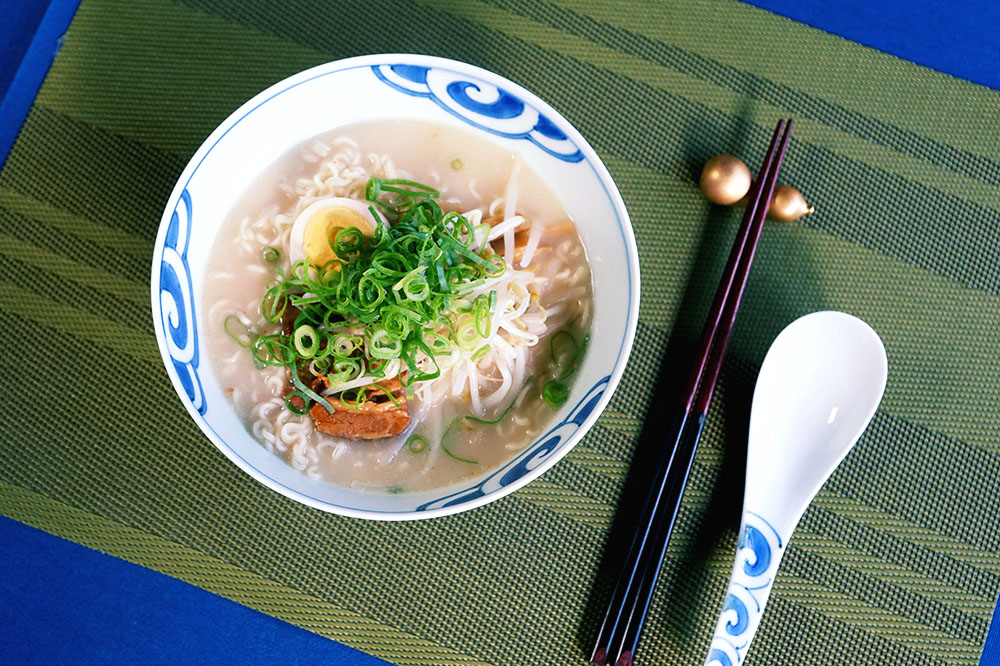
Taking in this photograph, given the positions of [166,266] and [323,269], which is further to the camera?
[323,269]

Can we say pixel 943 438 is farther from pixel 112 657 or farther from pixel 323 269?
pixel 112 657

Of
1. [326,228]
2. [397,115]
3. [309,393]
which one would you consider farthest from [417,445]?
[397,115]

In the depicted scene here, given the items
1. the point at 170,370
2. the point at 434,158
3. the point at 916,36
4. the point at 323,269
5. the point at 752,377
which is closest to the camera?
the point at 170,370

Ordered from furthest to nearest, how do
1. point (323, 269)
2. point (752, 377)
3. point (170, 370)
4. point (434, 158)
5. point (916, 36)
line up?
1. point (916, 36)
2. point (752, 377)
3. point (434, 158)
4. point (323, 269)
5. point (170, 370)

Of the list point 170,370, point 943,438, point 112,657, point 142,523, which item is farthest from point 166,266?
point 943,438

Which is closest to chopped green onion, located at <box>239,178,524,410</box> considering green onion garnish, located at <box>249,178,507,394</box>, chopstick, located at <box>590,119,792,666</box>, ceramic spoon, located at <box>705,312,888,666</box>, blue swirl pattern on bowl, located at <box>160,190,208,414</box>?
green onion garnish, located at <box>249,178,507,394</box>

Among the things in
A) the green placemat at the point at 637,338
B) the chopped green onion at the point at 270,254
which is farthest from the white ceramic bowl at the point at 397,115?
the green placemat at the point at 637,338

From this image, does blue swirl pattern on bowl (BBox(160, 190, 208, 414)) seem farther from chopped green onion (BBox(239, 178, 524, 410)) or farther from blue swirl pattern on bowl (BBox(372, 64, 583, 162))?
blue swirl pattern on bowl (BBox(372, 64, 583, 162))
